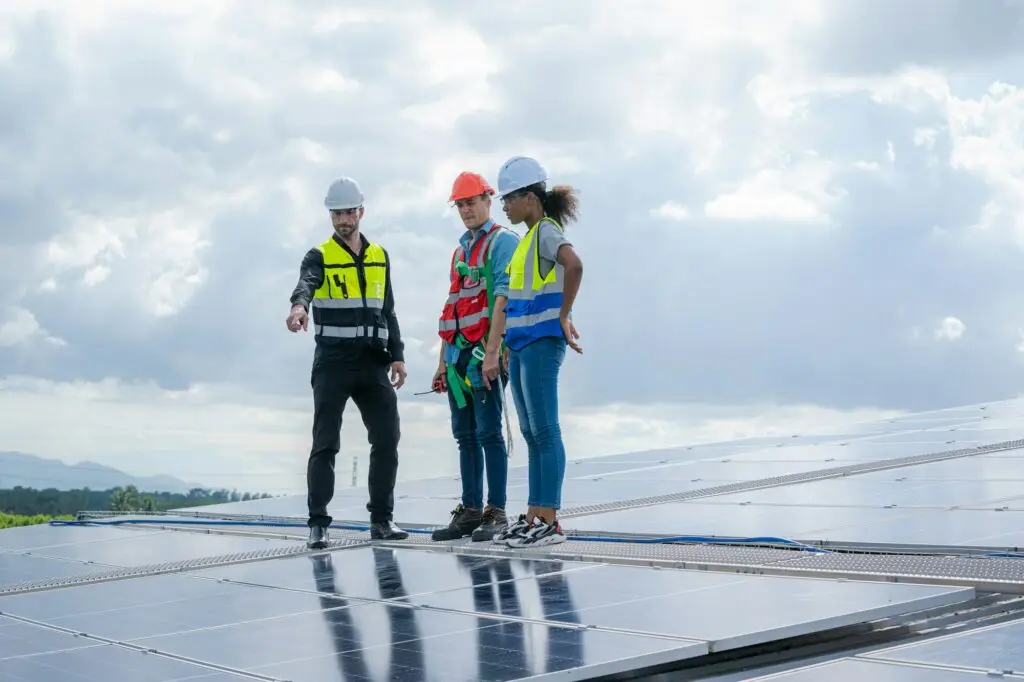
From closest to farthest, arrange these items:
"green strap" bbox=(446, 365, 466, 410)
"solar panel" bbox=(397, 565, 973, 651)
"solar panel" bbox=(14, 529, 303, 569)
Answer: "solar panel" bbox=(397, 565, 973, 651) → "green strap" bbox=(446, 365, 466, 410) → "solar panel" bbox=(14, 529, 303, 569)

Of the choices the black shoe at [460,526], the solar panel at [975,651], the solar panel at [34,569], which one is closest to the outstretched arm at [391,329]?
the black shoe at [460,526]

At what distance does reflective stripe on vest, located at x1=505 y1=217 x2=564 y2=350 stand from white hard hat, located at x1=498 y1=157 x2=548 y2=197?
23 centimetres

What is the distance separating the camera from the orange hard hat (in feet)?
24.1

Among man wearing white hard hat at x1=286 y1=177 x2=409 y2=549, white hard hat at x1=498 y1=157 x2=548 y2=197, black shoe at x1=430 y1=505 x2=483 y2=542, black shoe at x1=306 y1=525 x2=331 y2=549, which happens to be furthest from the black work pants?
white hard hat at x1=498 y1=157 x2=548 y2=197

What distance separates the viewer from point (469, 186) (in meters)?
7.36

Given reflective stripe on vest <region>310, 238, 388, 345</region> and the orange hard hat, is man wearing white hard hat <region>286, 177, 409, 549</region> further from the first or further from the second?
the orange hard hat

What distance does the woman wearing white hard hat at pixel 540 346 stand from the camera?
6.69 metres

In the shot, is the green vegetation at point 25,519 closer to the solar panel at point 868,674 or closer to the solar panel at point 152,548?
the solar panel at point 152,548

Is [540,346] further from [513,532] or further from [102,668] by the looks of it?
[102,668]

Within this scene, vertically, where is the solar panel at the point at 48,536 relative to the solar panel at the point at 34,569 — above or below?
above

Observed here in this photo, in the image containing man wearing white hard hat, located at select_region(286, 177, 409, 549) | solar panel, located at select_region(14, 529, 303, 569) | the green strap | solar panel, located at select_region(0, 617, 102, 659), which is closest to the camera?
solar panel, located at select_region(0, 617, 102, 659)

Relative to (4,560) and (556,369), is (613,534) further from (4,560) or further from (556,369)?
(4,560)

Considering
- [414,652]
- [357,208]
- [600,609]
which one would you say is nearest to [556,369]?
[357,208]

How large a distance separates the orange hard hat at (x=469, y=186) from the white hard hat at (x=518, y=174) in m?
0.38
